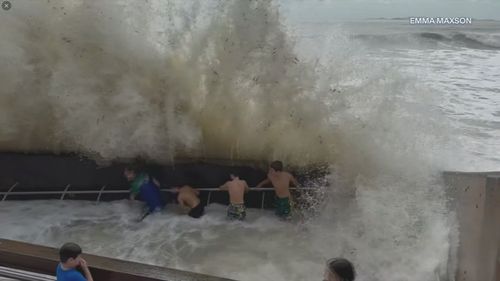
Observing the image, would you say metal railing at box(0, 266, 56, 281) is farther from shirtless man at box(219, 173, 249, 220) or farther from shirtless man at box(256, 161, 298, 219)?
shirtless man at box(256, 161, 298, 219)

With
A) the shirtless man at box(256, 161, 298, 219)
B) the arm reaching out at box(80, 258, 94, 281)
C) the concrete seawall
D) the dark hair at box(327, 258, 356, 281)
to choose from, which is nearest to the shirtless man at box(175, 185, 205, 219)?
the shirtless man at box(256, 161, 298, 219)

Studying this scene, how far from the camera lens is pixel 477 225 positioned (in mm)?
2703

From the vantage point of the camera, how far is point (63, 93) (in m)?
5.08

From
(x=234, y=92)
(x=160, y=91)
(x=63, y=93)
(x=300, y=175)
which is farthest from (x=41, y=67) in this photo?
(x=300, y=175)

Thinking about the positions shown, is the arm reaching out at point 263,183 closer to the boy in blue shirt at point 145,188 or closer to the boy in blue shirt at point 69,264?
the boy in blue shirt at point 145,188

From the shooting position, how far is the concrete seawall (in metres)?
2.50

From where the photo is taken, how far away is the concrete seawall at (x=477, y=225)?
8.19 feet

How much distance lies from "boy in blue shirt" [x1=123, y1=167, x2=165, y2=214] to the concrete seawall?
2.91m

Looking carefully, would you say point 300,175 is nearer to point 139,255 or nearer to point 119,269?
point 139,255

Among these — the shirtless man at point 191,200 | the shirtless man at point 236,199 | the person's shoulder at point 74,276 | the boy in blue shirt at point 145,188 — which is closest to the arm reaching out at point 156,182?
the boy in blue shirt at point 145,188

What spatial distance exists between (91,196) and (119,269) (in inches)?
103

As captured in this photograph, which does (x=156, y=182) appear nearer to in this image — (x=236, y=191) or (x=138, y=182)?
(x=138, y=182)

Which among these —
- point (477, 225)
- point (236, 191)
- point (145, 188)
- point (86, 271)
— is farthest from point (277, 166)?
point (86, 271)

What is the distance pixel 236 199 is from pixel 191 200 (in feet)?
1.60
